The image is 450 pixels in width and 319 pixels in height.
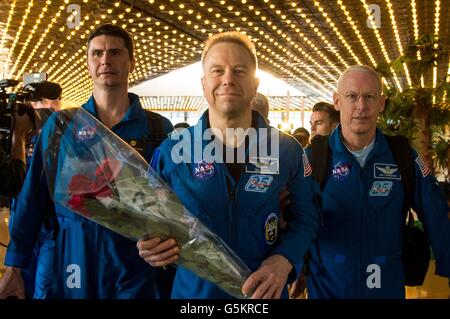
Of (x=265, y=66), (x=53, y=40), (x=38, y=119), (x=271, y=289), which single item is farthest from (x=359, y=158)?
(x=265, y=66)

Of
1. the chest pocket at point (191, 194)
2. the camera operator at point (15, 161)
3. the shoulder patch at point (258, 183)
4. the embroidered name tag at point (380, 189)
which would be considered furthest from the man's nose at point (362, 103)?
the camera operator at point (15, 161)

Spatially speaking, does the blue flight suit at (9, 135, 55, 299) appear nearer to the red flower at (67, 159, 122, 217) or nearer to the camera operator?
the camera operator

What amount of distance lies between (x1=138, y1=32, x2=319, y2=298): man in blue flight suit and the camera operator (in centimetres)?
111

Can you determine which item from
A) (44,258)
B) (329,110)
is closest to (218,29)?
(329,110)

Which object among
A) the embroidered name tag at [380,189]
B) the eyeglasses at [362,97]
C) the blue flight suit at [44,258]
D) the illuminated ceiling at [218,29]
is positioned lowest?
the blue flight suit at [44,258]

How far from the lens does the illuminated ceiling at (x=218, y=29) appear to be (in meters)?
9.83

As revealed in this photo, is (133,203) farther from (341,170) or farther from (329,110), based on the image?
(329,110)

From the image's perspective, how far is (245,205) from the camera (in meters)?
1.67

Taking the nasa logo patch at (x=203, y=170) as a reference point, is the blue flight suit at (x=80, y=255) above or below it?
below

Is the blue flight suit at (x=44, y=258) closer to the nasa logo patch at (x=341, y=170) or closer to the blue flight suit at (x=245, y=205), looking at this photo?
the blue flight suit at (x=245, y=205)

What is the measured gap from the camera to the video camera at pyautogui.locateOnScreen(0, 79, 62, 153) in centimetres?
255

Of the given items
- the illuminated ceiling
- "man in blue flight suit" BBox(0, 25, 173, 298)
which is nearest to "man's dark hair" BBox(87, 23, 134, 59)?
"man in blue flight suit" BBox(0, 25, 173, 298)

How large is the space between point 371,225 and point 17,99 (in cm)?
182
